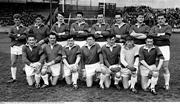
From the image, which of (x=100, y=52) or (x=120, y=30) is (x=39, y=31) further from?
(x=120, y=30)

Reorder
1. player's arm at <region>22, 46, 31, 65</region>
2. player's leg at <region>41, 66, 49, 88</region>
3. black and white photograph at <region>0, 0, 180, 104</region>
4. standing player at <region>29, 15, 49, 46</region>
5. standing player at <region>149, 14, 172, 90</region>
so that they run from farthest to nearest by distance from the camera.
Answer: standing player at <region>29, 15, 49, 46</region> < player's arm at <region>22, 46, 31, 65</region> < player's leg at <region>41, 66, 49, 88</region> < standing player at <region>149, 14, 172, 90</region> < black and white photograph at <region>0, 0, 180, 104</region>

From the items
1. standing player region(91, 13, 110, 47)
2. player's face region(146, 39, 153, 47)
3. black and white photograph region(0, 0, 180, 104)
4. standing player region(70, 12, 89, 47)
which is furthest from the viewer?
standing player region(70, 12, 89, 47)

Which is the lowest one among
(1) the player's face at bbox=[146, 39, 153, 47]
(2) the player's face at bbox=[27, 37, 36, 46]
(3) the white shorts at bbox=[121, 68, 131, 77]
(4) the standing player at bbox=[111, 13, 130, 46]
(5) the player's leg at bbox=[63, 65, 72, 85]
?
(5) the player's leg at bbox=[63, 65, 72, 85]

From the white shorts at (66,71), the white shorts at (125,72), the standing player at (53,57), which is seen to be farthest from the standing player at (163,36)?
the standing player at (53,57)

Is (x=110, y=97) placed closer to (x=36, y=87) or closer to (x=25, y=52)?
(x=36, y=87)

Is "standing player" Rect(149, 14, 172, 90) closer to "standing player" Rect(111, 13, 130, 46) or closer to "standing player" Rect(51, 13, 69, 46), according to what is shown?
"standing player" Rect(111, 13, 130, 46)

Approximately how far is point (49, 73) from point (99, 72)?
1359 mm

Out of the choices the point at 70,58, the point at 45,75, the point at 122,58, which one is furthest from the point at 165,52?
the point at 45,75

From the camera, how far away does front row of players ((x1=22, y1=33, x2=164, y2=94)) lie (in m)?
6.61

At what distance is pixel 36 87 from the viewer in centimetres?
681

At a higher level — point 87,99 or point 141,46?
point 141,46

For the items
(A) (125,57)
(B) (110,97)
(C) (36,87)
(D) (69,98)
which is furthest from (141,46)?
(C) (36,87)

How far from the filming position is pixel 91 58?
7.04 meters

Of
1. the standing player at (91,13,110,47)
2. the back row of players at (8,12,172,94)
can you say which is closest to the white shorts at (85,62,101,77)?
the back row of players at (8,12,172,94)
